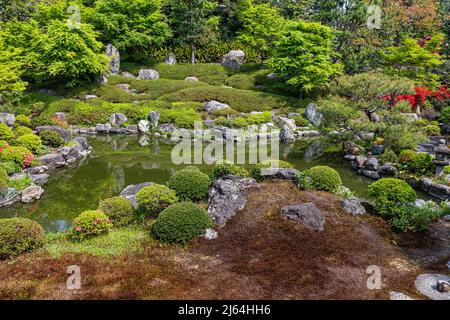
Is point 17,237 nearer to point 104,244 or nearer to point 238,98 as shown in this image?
point 104,244

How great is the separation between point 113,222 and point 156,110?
16033 mm

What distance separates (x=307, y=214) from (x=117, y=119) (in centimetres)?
1826

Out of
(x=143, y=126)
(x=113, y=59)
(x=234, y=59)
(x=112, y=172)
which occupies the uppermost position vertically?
(x=234, y=59)

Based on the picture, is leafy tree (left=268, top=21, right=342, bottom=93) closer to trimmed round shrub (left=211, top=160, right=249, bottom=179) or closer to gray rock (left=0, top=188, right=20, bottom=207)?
trimmed round shrub (left=211, top=160, right=249, bottom=179)

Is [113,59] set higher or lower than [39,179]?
higher

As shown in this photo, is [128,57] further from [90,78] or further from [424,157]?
[424,157]

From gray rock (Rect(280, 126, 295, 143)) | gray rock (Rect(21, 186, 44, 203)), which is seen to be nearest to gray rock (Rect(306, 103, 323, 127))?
gray rock (Rect(280, 126, 295, 143))

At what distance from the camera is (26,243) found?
7.74 meters

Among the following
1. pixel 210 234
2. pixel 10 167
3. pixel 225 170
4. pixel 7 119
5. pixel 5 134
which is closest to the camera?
pixel 210 234

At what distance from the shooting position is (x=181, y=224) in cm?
821

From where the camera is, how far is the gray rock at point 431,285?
617 centimetres

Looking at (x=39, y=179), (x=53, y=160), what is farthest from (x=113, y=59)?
(x=39, y=179)

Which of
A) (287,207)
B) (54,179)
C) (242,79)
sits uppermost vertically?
(242,79)
